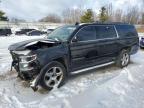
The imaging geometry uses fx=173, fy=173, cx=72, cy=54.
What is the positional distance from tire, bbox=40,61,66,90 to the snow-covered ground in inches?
7.4

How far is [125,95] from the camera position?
13.7 feet

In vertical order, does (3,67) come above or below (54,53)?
below

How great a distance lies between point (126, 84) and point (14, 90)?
307 centimetres

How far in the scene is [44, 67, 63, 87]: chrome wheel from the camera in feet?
14.7

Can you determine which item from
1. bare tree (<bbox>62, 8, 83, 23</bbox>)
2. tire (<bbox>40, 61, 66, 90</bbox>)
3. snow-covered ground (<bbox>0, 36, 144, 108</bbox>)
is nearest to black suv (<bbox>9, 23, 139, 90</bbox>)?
tire (<bbox>40, 61, 66, 90</bbox>)

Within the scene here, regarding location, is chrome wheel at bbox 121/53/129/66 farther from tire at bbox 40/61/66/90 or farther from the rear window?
tire at bbox 40/61/66/90

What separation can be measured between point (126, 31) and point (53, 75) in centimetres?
387

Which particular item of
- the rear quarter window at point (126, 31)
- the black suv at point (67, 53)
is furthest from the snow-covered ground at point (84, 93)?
the rear quarter window at point (126, 31)

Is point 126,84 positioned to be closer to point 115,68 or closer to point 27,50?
point 115,68

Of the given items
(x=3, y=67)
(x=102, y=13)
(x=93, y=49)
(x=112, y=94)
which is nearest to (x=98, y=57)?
(x=93, y=49)

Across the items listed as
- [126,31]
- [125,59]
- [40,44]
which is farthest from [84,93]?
[126,31]

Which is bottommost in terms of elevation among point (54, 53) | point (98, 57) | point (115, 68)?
point (115, 68)

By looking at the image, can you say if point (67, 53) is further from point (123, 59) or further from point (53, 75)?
point (123, 59)

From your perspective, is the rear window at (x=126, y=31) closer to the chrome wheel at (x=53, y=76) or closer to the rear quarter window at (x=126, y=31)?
the rear quarter window at (x=126, y=31)
